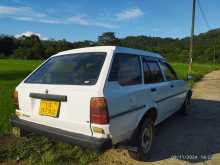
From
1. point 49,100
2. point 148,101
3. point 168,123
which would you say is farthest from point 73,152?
point 168,123

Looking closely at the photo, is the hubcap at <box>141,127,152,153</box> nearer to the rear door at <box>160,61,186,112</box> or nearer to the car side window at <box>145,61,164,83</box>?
the car side window at <box>145,61,164,83</box>

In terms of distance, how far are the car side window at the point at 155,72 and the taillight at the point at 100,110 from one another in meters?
1.55

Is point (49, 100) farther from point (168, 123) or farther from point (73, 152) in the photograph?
point (168, 123)

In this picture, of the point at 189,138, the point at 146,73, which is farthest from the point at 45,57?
the point at 146,73

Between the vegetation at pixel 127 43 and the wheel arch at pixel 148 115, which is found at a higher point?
the vegetation at pixel 127 43

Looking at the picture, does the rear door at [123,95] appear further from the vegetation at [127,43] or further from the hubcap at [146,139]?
the vegetation at [127,43]

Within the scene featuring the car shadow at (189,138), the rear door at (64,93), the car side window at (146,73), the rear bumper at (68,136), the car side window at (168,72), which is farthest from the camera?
the car side window at (168,72)

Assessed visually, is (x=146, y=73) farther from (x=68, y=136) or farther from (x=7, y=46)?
(x=7, y=46)

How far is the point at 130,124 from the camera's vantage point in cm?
374

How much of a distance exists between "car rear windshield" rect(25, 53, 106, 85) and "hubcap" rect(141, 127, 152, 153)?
4.41ft

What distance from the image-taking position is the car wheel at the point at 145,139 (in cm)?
407

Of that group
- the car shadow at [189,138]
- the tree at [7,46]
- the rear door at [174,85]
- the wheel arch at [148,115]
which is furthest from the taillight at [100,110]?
the tree at [7,46]

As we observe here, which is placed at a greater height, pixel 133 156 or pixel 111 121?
pixel 111 121

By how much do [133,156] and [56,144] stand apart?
1.36 meters
